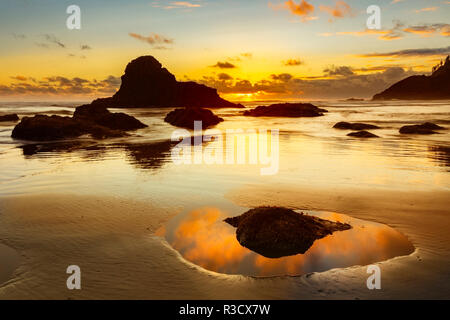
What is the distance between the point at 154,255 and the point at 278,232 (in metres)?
2.83

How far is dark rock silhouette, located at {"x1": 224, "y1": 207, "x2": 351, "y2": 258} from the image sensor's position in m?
7.46

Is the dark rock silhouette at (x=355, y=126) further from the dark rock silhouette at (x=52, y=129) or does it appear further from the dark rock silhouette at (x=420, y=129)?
the dark rock silhouette at (x=52, y=129)

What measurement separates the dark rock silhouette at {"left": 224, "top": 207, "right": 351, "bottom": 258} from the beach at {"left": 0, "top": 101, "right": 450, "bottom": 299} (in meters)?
1.11

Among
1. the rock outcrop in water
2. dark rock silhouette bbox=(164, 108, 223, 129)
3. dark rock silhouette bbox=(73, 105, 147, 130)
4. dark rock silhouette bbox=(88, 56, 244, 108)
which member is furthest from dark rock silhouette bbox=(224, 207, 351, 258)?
dark rock silhouette bbox=(88, 56, 244, 108)

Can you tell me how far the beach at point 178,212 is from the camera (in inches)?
237

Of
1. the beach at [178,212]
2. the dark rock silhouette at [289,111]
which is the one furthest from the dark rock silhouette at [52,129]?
the dark rock silhouette at [289,111]

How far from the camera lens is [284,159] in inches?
763

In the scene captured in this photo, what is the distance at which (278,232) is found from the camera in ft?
25.2

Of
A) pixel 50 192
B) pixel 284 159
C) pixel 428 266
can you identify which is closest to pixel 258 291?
pixel 428 266

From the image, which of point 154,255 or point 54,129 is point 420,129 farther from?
point 54,129

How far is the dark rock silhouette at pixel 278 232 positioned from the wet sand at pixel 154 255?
3.73ft

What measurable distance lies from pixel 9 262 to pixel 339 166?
1450cm

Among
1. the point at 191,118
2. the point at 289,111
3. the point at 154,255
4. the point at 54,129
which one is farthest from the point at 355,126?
the point at 289,111
